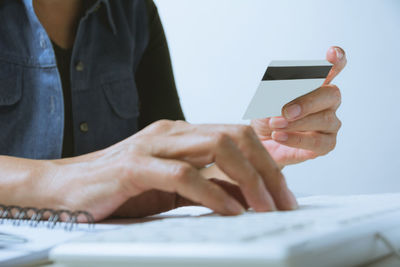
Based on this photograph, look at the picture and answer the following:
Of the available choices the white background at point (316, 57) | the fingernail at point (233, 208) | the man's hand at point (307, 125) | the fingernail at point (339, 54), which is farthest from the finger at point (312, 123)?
the white background at point (316, 57)

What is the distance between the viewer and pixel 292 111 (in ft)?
2.81

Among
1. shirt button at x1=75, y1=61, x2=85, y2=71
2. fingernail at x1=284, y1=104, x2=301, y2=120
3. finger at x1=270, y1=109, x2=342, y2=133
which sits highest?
fingernail at x1=284, y1=104, x2=301, y2=120

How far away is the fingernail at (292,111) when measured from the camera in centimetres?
86

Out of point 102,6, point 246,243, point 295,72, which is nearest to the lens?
point 246,243

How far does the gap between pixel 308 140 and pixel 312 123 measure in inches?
1.6

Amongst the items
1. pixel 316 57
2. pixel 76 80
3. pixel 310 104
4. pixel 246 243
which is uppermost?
pixel 246 243

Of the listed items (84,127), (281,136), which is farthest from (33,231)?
(84,127)

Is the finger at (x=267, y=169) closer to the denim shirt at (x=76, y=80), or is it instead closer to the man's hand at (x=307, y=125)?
the man's hand at (x=307, y=125)

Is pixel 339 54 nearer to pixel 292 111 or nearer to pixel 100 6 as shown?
pixel 292 111

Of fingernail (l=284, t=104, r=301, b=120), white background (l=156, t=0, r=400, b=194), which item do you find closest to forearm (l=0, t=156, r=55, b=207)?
fingernail (l=284, t=104, r=301, b=120)

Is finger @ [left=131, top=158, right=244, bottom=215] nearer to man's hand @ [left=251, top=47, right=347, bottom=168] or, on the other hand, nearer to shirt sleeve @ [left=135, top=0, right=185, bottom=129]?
man's hand @ [left=251, top=47, right=347, bottom=168]

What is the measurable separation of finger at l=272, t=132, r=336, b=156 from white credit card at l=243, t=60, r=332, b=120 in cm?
8

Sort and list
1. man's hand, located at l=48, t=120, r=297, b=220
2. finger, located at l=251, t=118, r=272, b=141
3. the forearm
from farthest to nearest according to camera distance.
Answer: finger, located at l=251, t=118, r=272, b=141, the forearm, man's hand, located at l=48, t=120, r=297, b=220

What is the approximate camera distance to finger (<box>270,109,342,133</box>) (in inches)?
35.3
